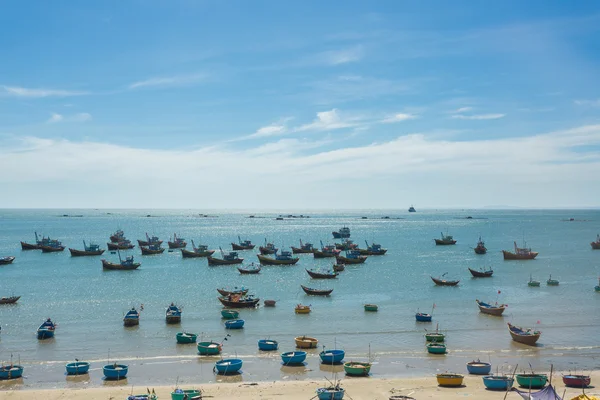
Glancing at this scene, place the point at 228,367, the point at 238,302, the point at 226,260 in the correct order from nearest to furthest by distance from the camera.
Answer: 1. the point at 228,367
2. the point at 238,302
3. the point at 226,260

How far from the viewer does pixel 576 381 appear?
1172 inches

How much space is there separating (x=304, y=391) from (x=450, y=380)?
316 inches

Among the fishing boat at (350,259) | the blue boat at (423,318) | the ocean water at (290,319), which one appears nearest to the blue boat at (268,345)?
the ocean water at (290,319)

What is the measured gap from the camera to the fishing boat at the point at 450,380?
3016cm

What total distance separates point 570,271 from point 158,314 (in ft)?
200

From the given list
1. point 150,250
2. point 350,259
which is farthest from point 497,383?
point 150,250

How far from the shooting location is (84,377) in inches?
1281

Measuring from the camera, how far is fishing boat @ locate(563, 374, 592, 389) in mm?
29688

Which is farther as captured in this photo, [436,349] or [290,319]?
[290,319]

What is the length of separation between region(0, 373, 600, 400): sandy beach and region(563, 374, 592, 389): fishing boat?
36 centimetres

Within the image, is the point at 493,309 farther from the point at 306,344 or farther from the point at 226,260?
the point at 226,260

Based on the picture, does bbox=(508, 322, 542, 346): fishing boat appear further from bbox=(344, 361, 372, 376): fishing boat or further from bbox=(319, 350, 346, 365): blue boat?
bbox=(319, 350, 346, 365): blue boat

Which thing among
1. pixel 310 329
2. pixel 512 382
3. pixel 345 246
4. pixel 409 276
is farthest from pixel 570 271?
pixel 512 382

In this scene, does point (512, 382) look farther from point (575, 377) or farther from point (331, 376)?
point (331, 376)
